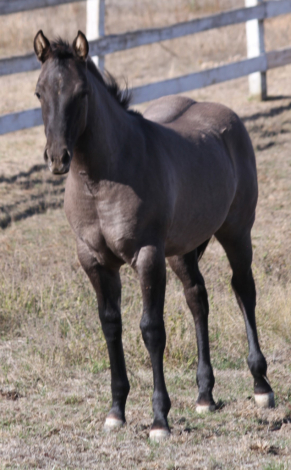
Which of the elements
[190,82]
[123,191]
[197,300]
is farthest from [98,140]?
[190,82]

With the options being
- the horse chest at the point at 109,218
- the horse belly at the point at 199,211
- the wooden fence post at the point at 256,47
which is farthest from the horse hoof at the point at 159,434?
the wooden fence post at the point at 256,47

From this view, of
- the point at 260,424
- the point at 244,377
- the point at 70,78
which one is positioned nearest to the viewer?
the point at 70,78

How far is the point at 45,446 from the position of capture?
352cm

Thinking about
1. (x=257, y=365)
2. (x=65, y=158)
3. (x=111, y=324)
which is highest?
(x=65, y=158)

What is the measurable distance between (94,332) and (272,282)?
192 cm

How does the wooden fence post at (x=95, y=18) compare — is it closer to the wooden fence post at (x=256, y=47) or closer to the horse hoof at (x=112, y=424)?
the wooden fence post at (x=256, y=47)

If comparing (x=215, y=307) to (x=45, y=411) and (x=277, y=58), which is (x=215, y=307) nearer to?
(x=45, y=411)

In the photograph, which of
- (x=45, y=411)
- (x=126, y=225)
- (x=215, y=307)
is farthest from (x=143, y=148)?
(x=215, y=307)

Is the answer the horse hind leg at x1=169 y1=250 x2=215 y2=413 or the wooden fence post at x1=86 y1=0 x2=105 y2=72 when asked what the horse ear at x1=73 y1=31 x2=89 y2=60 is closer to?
the horse hind leg at x1=169 y1=250 x2=215 y2=413

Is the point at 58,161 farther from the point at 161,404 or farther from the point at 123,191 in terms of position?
the point at 161,404

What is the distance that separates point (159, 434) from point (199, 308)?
1161 mm

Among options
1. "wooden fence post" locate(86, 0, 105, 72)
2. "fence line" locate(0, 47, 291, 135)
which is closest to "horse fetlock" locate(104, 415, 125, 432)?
"fence line" locate(0, 47, 291, 135)

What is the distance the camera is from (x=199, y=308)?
4602mm

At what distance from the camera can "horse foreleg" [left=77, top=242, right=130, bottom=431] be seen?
3.88 metres
